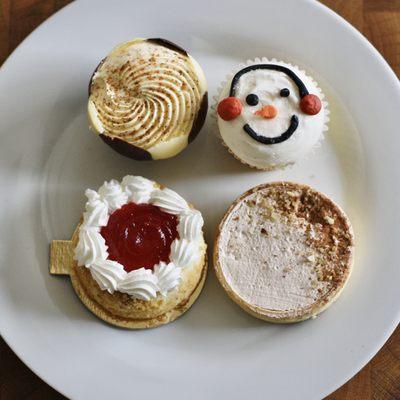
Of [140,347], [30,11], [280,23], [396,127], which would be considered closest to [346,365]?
[140,347]

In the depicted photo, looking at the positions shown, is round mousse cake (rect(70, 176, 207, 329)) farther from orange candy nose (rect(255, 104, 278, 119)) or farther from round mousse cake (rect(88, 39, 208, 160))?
orange candy nose (rect(255, 104, 278, 119))

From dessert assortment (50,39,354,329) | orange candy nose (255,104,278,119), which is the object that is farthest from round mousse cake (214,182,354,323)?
orange candy nose (255,104,278,119)

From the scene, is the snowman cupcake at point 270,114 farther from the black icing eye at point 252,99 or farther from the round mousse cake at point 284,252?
the round mousse cake at point 284,252

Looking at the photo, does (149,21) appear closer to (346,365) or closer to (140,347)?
(140,347)

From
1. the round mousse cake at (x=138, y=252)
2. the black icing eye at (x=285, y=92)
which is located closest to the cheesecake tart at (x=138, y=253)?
the round mousse cake at (x=138, y=252)

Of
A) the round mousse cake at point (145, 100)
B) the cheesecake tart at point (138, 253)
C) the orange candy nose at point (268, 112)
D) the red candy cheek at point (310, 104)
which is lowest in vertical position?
the cheesecake tart at point (138, 253)

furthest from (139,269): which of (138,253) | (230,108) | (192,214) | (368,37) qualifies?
(368,37)
